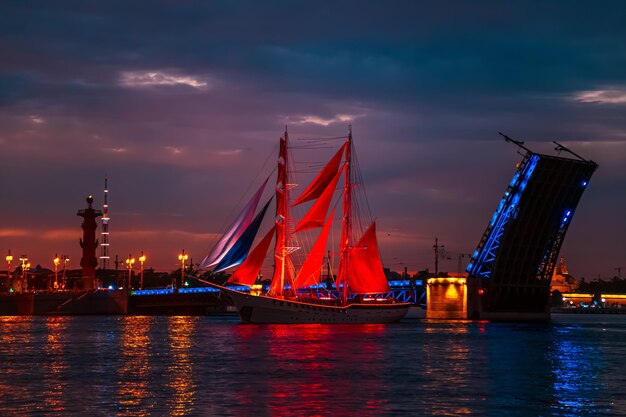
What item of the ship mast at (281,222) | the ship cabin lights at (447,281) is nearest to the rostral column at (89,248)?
the ship cabin lights at (447,281)

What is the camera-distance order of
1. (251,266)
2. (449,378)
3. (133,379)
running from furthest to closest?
(251,266)
(449,378)
(133,379)

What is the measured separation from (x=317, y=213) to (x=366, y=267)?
6.28m

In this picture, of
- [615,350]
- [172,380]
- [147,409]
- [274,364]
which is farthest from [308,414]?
[615,350]

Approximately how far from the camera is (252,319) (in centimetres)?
8250

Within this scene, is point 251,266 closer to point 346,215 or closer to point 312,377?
point 346,215

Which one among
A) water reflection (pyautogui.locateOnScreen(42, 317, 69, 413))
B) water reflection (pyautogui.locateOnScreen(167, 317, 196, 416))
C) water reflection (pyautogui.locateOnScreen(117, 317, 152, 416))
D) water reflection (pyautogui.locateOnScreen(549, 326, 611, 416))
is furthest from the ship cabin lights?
water reflection (pyautogui.locateOnScreen(42, 317, 69, 413))

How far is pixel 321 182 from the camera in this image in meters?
79.1

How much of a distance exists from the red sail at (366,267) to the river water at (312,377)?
18.5 meters

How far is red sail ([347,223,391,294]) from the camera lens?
79688mm

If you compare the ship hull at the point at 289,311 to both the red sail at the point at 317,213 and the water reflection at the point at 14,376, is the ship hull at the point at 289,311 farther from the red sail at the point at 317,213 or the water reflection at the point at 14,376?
the water reflection at the point at 14,376

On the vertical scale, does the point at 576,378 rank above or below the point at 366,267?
below

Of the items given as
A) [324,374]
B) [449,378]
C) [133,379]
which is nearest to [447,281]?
[449,378]

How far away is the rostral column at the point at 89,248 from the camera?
5807 inches

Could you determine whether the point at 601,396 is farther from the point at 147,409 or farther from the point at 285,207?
the point at 285,207
